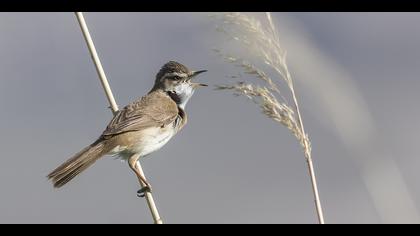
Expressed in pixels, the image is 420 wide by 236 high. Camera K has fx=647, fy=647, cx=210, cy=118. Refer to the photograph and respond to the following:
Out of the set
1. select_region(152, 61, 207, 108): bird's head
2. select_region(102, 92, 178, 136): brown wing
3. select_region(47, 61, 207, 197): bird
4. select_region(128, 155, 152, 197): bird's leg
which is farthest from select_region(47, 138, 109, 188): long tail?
select_region(152, 61, 207, 108): bird's head

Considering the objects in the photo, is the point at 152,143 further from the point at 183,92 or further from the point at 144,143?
the point at 183,92

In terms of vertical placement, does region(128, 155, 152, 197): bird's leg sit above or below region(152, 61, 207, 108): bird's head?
below

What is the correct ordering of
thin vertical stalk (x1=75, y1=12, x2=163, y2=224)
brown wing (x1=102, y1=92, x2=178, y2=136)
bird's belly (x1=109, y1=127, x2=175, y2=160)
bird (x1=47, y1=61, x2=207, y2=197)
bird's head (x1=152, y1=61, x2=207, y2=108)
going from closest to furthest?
thin vertical stalk (x1=75, y1=12, x2=163, y2=224) < bird (x1=47, y1=61, x2=207, y2=197) < brown wing (x1=102, y1=92, x2=178, y2=136) < bird's belly (x1=109, y1=127, x2=175, y2=160) < bird's head (x1=152, y1=61, x2=207, y2=108)

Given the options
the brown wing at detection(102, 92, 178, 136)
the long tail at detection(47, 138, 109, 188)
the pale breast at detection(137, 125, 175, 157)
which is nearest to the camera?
the long tail at detection(47, 138, 109, 188)

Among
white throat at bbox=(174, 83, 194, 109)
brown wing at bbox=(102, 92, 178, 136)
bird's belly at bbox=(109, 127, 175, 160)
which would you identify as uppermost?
white throat at bbox=(174, 83, 194, 109)

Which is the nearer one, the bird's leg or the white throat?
the bird's leg

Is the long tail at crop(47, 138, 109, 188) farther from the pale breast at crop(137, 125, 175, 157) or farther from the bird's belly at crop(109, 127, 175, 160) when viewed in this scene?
the pale breast at crop(137, 125, 175, 157)

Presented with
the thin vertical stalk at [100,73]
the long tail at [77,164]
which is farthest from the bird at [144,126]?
the thin vertical stalk at [100,73]

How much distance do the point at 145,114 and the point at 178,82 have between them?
58 cm

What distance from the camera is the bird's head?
577 cm

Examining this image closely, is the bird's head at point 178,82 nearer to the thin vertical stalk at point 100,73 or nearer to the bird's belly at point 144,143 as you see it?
the bird's belly at point 144,143
